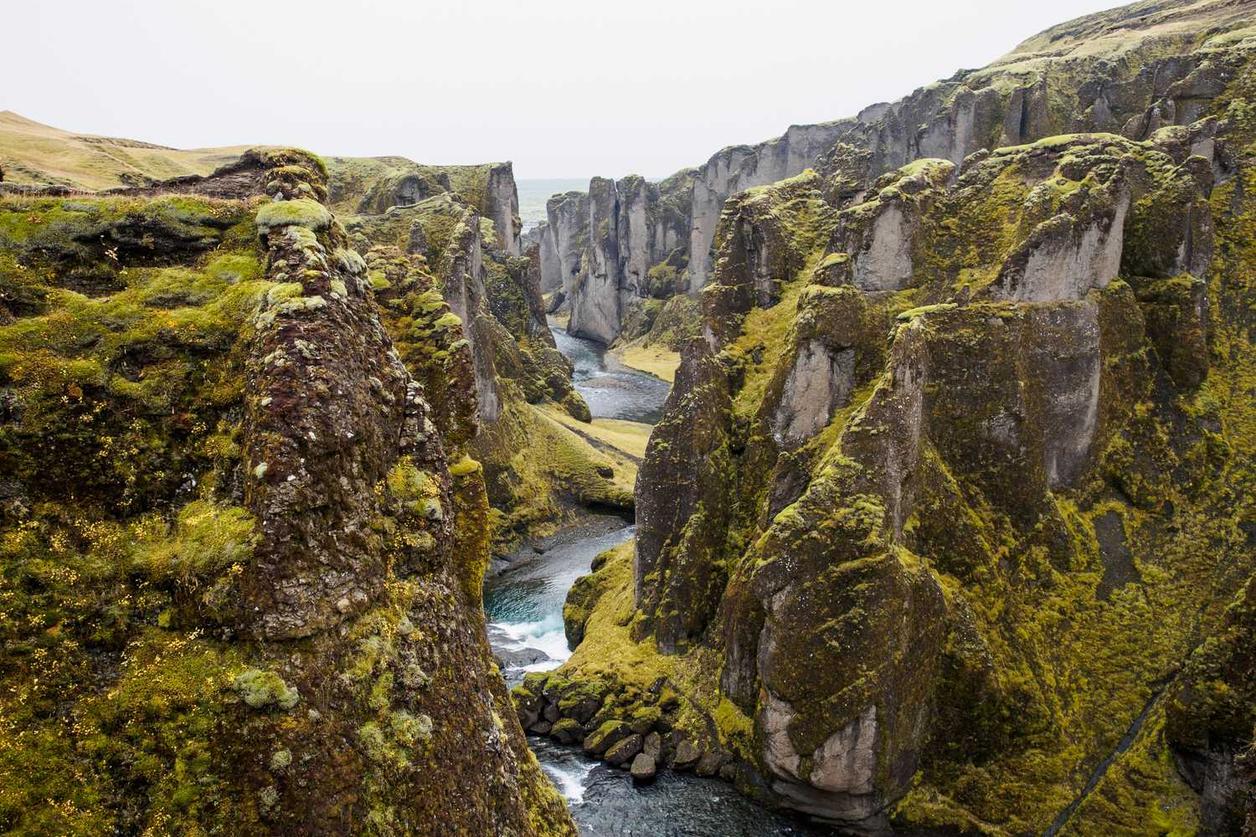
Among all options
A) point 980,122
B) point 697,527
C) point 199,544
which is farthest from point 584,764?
point 980,122

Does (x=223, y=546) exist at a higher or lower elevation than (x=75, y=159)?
lower

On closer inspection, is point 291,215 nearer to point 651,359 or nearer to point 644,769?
point 644,769

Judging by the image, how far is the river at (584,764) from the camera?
35.0 m

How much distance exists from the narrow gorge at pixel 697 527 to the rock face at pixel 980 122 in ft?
3.67

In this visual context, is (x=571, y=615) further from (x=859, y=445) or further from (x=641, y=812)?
(x=859, y=445)

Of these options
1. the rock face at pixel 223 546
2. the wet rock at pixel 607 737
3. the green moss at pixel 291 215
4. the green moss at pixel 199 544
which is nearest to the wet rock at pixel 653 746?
the wet rock at pixel 607 737

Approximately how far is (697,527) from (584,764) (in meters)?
13.9

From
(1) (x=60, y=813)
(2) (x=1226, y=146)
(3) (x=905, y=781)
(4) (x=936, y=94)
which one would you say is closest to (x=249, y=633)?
(1) (x=60, y=813)

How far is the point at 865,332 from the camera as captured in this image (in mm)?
40750

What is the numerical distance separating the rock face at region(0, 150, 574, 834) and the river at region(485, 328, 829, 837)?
16.6 metres

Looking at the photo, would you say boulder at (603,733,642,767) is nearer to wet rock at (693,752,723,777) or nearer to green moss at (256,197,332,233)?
wet rock at (693,752,723,777)

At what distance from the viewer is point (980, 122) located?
10794 cm

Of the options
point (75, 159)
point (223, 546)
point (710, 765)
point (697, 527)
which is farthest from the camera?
point (75, 159)

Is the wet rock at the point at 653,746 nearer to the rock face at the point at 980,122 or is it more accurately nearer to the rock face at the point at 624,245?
the rock face at the point at 980,122
